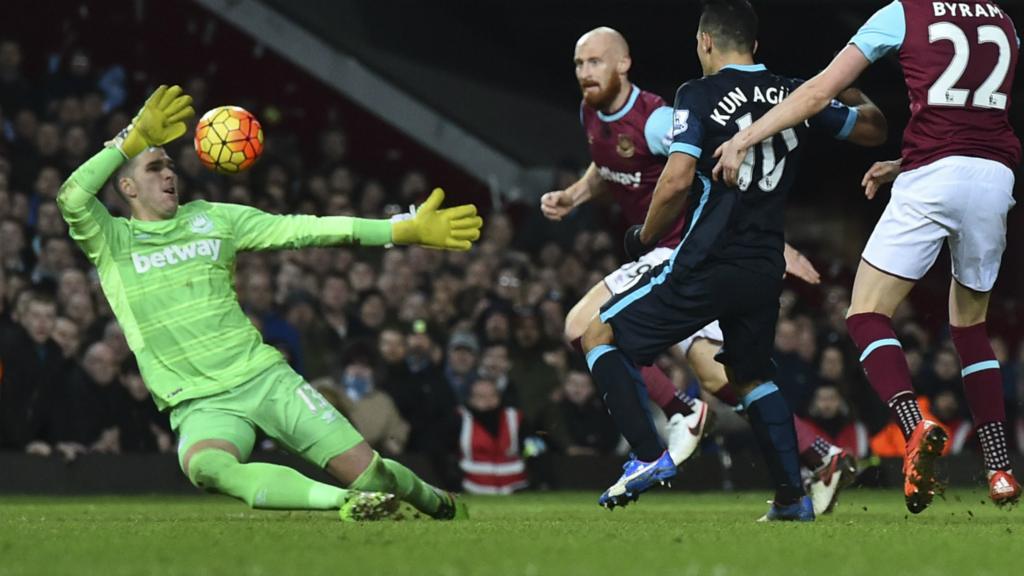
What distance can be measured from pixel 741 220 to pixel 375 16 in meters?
12.8

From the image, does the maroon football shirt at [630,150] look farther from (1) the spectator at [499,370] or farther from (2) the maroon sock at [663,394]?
(1) the spectator at [499,370]

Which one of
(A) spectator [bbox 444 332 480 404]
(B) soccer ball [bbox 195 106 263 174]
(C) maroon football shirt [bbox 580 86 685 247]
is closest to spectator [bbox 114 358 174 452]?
(A) spectator [bbox 444 332 480 404]

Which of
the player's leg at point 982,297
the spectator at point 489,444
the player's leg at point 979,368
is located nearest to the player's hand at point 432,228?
the player's leg at point 982,297

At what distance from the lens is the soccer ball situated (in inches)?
354

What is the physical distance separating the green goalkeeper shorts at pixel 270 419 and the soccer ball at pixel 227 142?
1.36 m

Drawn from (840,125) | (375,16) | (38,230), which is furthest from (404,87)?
(840,125)

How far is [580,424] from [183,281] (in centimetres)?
652

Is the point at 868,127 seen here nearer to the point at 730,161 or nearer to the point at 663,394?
the point at 730,161

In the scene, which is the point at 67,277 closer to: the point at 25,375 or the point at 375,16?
the point at 25,375

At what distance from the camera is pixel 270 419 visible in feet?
26.4

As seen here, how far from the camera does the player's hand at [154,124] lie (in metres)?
8.10

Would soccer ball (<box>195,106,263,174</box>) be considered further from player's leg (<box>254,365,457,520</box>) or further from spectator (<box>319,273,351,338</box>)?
spectator (<box>319,273,351,338</box>)

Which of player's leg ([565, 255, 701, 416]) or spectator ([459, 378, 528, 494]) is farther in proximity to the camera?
spectator ([459, 378, 528, 494])

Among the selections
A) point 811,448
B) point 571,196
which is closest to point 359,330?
point 571,196
